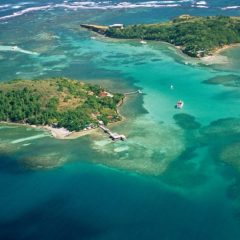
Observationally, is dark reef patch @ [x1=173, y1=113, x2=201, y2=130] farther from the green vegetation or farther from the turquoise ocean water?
the green vegetation

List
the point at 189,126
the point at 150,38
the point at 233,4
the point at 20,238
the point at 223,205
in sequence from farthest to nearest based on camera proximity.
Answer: the point at 233,4 < the point at 150,38 < the point at 189,126 < the point at 223,205 < the point at 20,238

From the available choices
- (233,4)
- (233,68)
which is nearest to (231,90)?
(233,68)

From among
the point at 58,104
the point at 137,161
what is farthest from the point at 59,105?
the point at 137,161

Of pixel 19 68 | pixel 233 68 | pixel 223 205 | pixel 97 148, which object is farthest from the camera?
pixel 19 68

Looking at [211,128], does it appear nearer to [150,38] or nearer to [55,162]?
[55,162]

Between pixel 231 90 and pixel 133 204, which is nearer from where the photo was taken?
pixel 133 204

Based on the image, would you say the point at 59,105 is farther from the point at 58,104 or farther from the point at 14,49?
the point at 14,49

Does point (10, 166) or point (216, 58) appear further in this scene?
point (216, 58)

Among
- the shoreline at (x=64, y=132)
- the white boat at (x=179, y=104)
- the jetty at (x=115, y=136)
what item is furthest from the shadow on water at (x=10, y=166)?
the white boat at (x=179, y=104)

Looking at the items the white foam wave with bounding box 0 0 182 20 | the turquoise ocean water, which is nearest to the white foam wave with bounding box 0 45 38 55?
the turquoise ocean water
